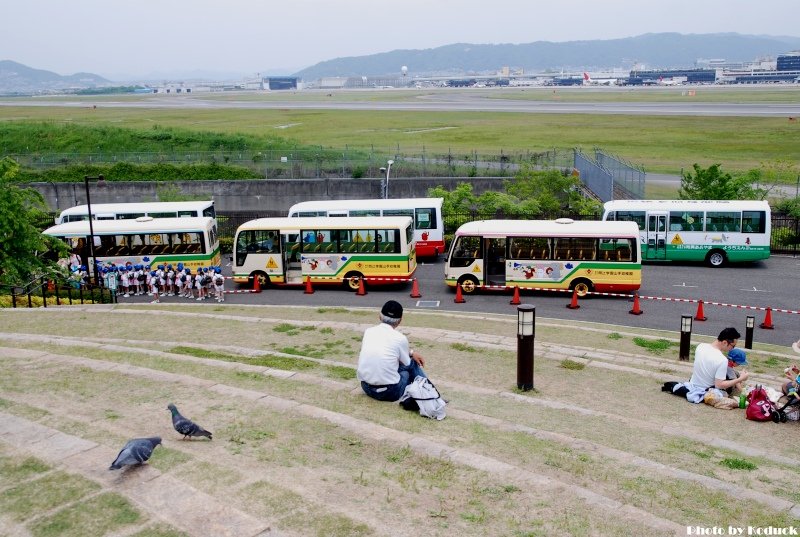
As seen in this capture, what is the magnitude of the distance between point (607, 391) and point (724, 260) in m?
19.6

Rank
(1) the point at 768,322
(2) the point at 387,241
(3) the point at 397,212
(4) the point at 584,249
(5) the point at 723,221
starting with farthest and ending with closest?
(3) the point at 397,212, (5) the point at 723,221, (2) the point at 387,241, (4) the point at 584,249, (1) the point at 768,322

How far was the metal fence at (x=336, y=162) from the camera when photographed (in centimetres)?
4875

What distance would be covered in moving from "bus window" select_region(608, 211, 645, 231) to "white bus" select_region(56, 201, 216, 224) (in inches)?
727

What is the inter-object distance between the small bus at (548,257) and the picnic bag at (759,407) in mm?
12541

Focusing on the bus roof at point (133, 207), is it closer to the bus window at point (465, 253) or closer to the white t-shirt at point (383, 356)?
the bus window at point (465, 253)

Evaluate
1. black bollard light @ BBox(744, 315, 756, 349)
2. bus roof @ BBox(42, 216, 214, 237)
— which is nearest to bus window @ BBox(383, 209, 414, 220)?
bus roof @ BBox(42, 216, 214, 237)

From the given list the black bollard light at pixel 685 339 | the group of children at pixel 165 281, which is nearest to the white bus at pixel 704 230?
the black bollard light at pixel 685 339

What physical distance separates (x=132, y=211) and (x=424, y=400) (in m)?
27.2

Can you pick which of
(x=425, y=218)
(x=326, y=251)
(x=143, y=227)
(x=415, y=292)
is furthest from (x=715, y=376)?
(x=143, y=227)

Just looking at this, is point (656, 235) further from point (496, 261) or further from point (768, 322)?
point (768, 322)

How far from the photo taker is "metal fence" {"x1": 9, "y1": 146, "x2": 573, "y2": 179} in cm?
4875

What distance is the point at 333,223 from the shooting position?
26891mm

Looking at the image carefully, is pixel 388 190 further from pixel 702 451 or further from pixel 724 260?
pixel 702 451

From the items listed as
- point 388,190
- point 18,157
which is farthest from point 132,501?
point 18,157
